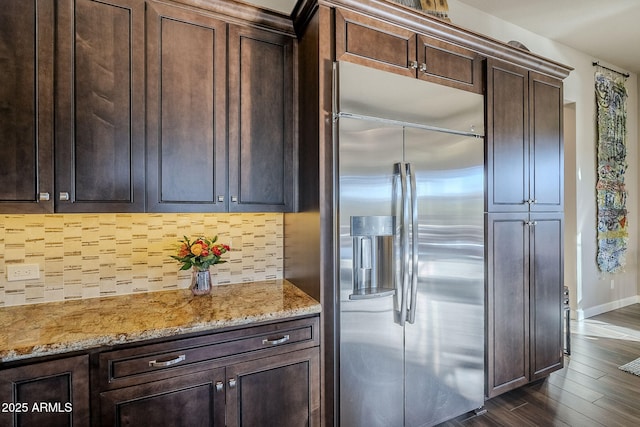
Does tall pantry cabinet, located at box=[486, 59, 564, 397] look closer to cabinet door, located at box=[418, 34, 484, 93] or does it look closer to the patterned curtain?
cabinet door, located at box=[418, 34, 484, 93]

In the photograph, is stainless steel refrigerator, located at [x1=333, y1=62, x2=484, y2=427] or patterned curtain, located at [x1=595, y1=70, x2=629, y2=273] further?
patterned curtain, located at [x1=595, y1=70, x2=629, y2=273]

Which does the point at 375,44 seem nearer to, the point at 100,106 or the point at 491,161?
the point at 491,161

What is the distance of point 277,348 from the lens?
1592mm

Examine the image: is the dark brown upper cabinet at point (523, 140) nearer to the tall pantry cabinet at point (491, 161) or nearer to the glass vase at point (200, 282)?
the tall pantry cabinet at point (491, 161)

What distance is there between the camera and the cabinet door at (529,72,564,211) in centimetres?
252

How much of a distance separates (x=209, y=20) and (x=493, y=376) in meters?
2.96

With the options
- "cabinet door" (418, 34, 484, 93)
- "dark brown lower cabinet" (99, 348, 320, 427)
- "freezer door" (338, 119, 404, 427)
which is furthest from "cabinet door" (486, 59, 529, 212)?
"dark brown lower cabinet" (99, 348, 320, 427)

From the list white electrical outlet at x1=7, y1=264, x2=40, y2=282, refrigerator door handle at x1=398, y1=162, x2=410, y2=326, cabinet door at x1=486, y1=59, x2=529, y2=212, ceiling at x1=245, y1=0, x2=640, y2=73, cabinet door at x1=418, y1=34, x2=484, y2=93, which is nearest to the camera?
white electrical outlet at x1=7, y1=264, x2=40, y2=282

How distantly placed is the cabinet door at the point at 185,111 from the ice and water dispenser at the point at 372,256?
801mm

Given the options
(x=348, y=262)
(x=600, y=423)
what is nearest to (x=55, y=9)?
(x=348, y=262)

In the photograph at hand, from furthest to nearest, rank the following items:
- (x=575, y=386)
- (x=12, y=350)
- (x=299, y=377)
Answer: (x=575, y=386) < (x=299, y=377) < (x=12, y=350)

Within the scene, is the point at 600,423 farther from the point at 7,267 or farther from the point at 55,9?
the point at 55,9

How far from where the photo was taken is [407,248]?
1842 millimetres

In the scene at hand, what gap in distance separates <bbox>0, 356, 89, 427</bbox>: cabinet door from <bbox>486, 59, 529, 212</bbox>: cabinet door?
2.46 m
